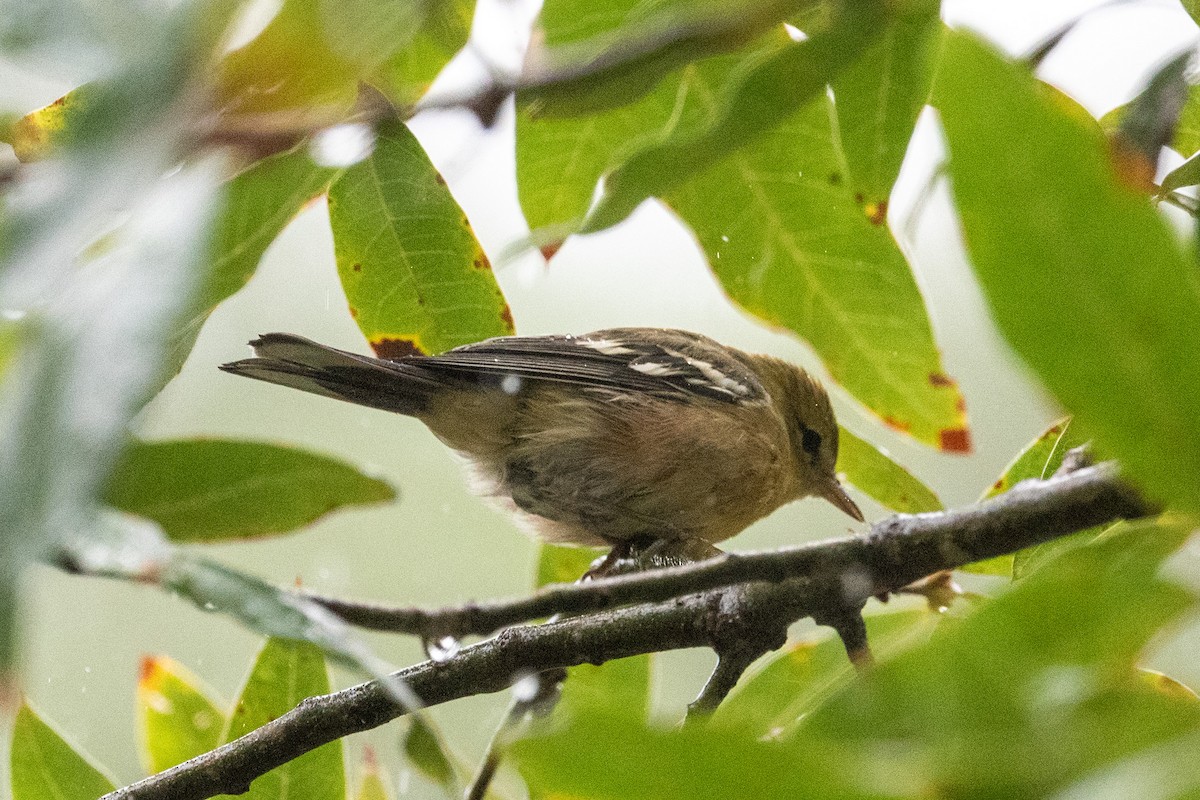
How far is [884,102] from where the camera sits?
1.53m

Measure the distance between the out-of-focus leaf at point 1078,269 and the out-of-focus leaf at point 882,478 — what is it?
1778 mm

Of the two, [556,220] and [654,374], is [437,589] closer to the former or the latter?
[654,374]

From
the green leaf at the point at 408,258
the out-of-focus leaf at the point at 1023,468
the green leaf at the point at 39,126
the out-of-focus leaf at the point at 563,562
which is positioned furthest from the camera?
the out-of-focus leaf at the point at 563,562

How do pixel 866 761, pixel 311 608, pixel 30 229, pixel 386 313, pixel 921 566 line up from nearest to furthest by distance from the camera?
1. pixel 866 761
2. pixel 30 229
3. pixel 311 608
4. pixel 921 566
5. pixel 386 313

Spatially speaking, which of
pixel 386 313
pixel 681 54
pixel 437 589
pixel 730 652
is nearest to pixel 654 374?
pixel 437 589

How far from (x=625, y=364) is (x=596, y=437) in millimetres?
370

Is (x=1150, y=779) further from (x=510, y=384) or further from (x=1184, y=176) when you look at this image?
Answer: (x=510, y=384)

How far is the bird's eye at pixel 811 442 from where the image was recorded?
3.67 m

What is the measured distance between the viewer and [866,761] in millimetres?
617

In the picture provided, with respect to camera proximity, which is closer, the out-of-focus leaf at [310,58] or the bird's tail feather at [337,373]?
the out-of-focus leaf at [310,58]

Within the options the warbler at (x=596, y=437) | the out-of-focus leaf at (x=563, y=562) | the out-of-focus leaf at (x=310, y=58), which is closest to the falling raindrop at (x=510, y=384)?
the warbler at (x=596, y=437)

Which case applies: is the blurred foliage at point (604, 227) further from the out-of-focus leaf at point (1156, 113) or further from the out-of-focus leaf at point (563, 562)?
the out-of-focus leaf at point (563, 562)

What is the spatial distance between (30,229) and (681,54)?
677mm

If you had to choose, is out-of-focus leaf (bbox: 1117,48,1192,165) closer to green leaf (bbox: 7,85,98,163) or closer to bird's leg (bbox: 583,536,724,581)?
green leaf (bbox: 7,85,98,163)
